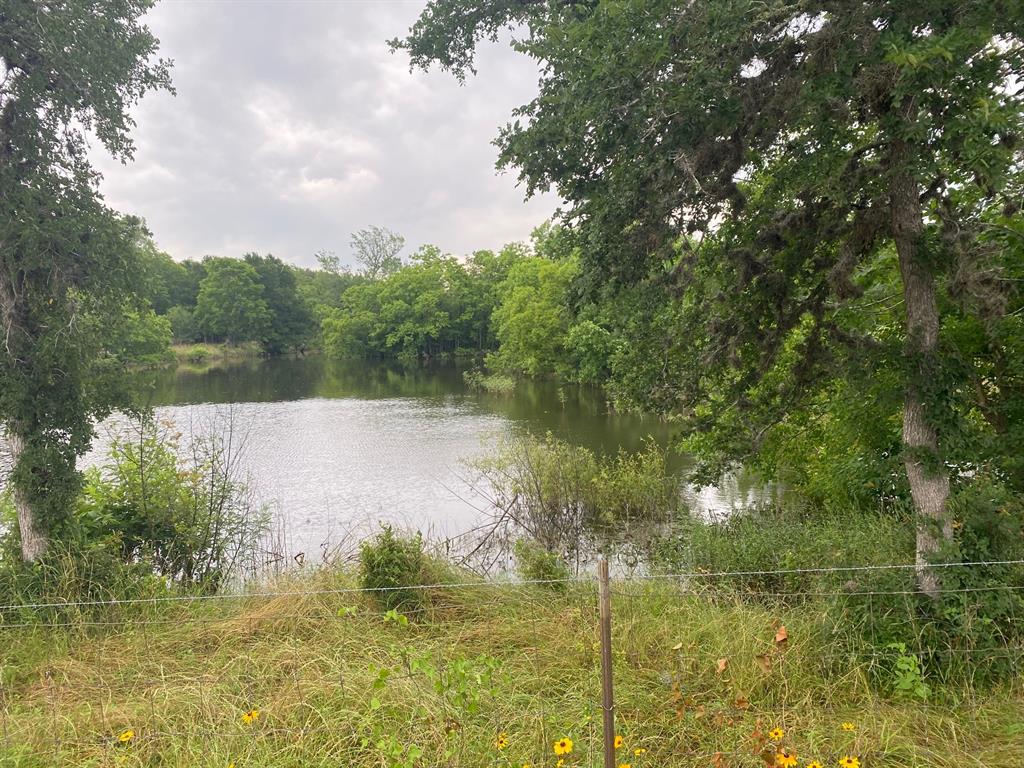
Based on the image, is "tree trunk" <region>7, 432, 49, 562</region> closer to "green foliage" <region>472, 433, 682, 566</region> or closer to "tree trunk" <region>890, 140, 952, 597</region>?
"green foliage" <region>472, 433, 682, 566</region>

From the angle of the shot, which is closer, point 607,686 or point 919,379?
point 607,686

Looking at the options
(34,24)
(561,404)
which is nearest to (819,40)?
(34,24)

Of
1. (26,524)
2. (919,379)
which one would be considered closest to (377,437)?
(26,524)

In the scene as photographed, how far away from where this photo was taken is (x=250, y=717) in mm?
3070

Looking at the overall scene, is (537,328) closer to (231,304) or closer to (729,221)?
(729,221)

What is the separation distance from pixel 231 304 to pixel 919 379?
2580 inches

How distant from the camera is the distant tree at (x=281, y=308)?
64562 mm

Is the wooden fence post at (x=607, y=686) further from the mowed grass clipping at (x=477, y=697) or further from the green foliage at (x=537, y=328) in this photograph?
the green foliage at (x=537, y=328)

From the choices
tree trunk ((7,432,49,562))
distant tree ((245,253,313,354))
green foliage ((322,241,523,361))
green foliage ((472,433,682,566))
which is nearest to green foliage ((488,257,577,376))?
green foliage ((322,241,523,361))

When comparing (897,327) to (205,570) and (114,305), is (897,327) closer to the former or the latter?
(114,305)

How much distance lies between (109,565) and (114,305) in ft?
8.05

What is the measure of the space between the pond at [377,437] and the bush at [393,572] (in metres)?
2.48

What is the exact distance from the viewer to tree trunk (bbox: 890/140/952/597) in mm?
3832

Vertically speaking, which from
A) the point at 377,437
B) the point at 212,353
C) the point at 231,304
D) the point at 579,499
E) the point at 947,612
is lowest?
the point at 579,499
